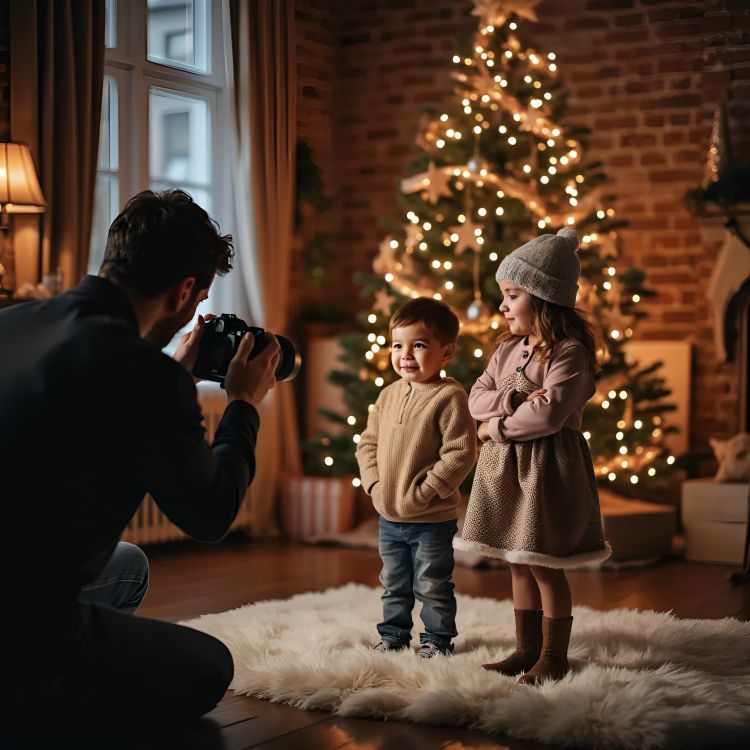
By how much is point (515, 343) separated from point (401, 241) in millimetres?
2228

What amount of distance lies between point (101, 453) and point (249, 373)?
38 centimetres

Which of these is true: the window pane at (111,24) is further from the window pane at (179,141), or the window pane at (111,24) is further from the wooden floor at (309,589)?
the wooden floor at (309,589)

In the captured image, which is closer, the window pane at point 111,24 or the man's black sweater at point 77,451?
the man's black sweater at point 77,451

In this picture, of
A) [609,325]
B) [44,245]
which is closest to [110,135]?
[44,245]

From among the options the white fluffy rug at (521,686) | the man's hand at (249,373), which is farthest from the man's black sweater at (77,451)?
the white fluffy rug at (521,686)

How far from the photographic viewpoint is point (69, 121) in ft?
14.6

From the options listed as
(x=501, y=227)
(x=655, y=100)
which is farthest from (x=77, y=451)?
(x=655, y=100)

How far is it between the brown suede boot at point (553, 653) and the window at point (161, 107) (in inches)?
105

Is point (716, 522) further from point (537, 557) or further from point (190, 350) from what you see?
point (190, 350)

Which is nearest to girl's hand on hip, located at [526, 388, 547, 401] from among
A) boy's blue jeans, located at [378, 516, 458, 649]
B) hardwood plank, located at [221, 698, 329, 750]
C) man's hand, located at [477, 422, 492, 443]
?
man's hand, located at [477, 422, 492, 443]

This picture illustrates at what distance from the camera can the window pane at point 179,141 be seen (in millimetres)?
5301

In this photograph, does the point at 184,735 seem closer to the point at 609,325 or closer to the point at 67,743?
the point at 67,743

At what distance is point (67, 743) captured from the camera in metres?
2.17

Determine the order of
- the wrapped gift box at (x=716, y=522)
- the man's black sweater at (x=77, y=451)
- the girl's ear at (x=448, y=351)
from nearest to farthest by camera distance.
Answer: the man's black sweater at (x=77, y=451), the girl's ear at (x=448, y=351), the wrapped gift box at (x=716, y=522)
